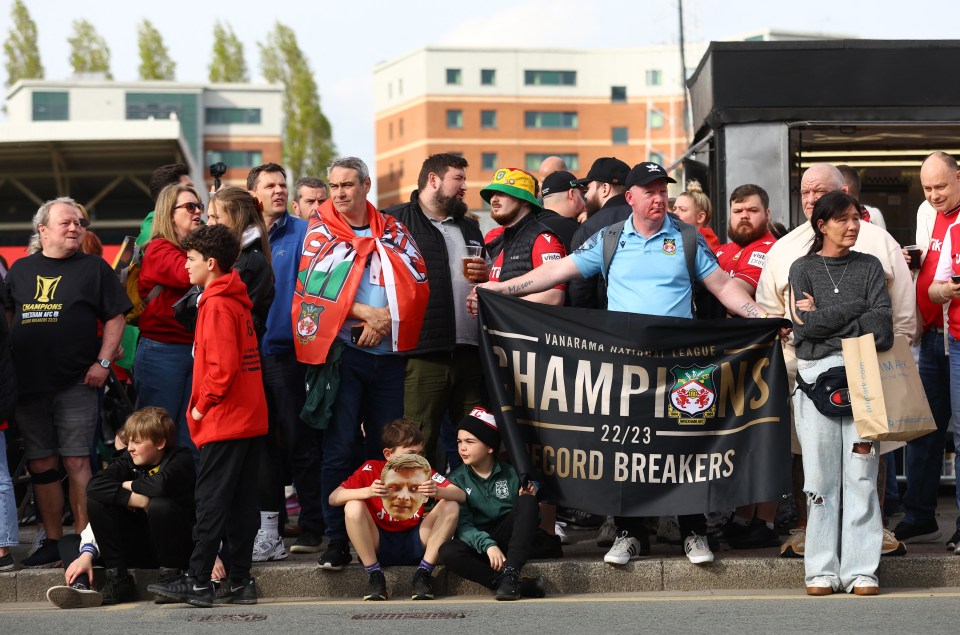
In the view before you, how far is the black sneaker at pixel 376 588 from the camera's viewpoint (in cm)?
745

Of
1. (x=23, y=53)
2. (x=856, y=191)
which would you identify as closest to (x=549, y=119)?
(x=23, y=53)

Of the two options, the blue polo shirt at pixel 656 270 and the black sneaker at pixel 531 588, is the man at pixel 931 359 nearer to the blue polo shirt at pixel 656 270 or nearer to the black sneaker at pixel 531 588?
the blue polo shirt at pixel 656 270

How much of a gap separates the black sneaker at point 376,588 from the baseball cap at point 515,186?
2593 mm

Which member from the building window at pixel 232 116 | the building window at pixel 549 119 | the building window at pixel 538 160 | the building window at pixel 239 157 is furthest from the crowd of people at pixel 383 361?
the building window at pixel 549 119

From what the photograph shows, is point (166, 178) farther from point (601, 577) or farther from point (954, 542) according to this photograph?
point (954, 542)

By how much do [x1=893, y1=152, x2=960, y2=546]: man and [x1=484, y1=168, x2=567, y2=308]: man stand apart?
7.49ft

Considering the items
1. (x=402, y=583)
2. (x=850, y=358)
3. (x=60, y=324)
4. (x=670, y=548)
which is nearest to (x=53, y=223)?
(x=60, y=324)

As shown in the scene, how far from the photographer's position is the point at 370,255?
8.28 m

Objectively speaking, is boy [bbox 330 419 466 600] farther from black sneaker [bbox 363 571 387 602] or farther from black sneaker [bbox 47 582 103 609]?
black sneaker [bbox 47 582 103 609]

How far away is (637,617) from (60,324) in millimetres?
4089

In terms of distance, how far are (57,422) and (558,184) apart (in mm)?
3895

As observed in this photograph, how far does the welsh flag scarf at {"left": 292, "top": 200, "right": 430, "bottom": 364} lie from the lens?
8.15 meters

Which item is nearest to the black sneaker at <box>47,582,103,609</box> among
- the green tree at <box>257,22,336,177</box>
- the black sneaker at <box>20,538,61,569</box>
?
the black sneaker at <box>20,538,61,569</box>

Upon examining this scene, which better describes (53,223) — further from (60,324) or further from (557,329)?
(557,329)
